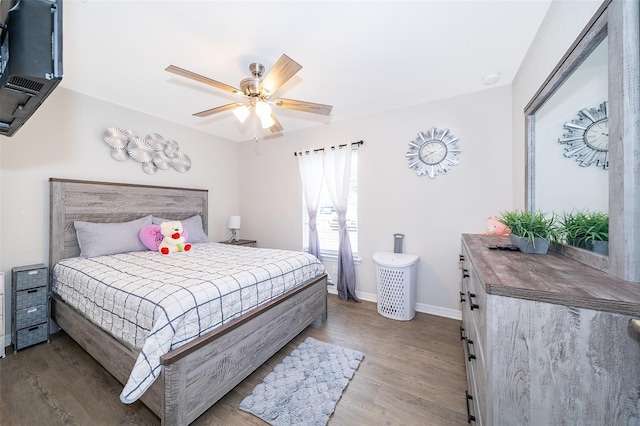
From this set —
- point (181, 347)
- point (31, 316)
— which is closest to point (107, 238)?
point (31, 316)

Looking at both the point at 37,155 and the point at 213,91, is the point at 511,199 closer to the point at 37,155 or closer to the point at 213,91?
the point at 213,91

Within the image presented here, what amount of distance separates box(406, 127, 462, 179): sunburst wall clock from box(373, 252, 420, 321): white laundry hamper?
1.05 metres

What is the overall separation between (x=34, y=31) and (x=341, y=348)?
264 centimetres

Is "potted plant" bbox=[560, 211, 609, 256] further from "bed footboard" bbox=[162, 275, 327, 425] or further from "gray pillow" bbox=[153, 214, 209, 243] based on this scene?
"gray pillow" bbox=[153, 214, 209, 243]

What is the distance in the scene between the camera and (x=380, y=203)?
308cm

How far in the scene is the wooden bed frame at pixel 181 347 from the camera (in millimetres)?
1278

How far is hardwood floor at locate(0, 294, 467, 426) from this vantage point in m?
1.42

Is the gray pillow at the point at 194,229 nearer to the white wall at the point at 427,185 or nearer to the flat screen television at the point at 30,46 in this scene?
the white wall at the point at 427,185

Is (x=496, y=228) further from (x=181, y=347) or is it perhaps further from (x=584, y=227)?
(x=181, y=347)

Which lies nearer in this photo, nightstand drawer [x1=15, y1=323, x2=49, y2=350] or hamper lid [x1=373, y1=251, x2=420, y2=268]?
nightstand drawer [x1=15, y1=323, x2=49, y2=350]

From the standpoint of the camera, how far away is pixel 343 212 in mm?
3221

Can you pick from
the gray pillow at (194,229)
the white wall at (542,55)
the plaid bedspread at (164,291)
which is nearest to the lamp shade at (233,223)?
the gray pillow at (194,229)

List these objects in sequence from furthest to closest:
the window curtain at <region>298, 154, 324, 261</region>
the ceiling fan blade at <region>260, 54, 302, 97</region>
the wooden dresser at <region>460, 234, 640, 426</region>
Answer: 1. the window curtain at <region>298, 154, 324, 261</region>
2. the ceiling fan blade at <region>260, 54, 302, 97</region>
3. the wooden dresser at <region>460, 234, 640, 426</region>

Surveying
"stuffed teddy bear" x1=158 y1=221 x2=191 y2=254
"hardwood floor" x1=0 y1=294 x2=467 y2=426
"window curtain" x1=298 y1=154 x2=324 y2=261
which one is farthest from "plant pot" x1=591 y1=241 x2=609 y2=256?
"stuffed teddy bear" x1=158 y1=221 x2=191 y2=254
